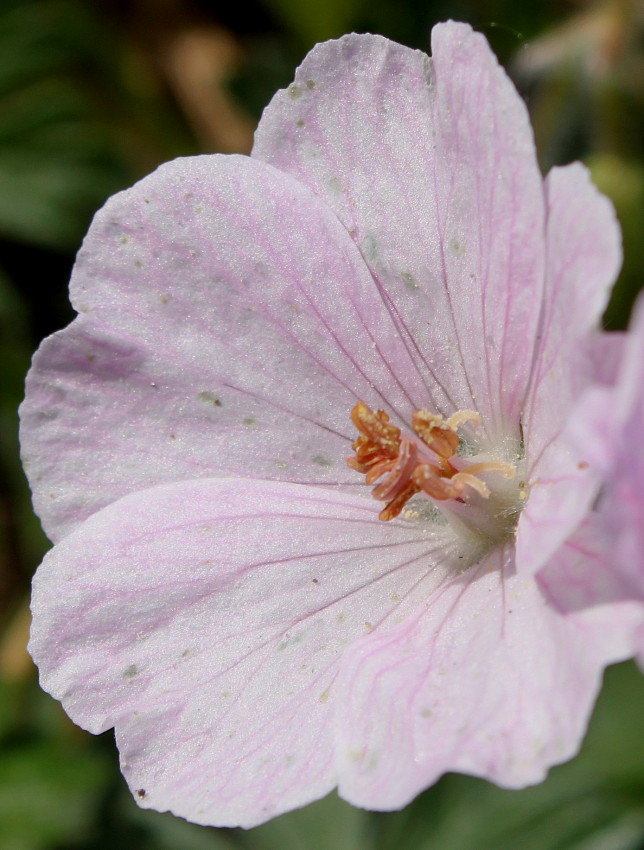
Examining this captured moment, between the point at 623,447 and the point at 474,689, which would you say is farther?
the point at 474,689

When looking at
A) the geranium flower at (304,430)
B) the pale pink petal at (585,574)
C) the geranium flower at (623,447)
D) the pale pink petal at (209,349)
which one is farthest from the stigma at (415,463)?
the geranium flower at (623,447)

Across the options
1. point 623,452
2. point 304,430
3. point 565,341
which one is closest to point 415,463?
point 304,430

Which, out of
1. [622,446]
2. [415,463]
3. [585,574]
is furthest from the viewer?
[415,463]

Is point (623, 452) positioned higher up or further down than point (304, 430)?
higher up

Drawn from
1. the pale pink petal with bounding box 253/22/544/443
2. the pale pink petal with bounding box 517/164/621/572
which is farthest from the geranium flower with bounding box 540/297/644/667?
the pale pink petal with bounding box 253/22/544/443

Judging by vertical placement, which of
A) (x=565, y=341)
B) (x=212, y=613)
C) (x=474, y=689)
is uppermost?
(x=565, y=341)

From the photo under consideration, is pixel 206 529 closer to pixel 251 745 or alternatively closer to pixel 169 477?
pixel 169 477

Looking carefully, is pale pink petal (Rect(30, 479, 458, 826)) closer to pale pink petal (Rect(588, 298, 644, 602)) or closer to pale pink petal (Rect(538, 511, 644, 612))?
pale pink petal (Rect(538, 511, 644, 612))

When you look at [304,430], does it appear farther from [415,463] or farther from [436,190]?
[436,190]
